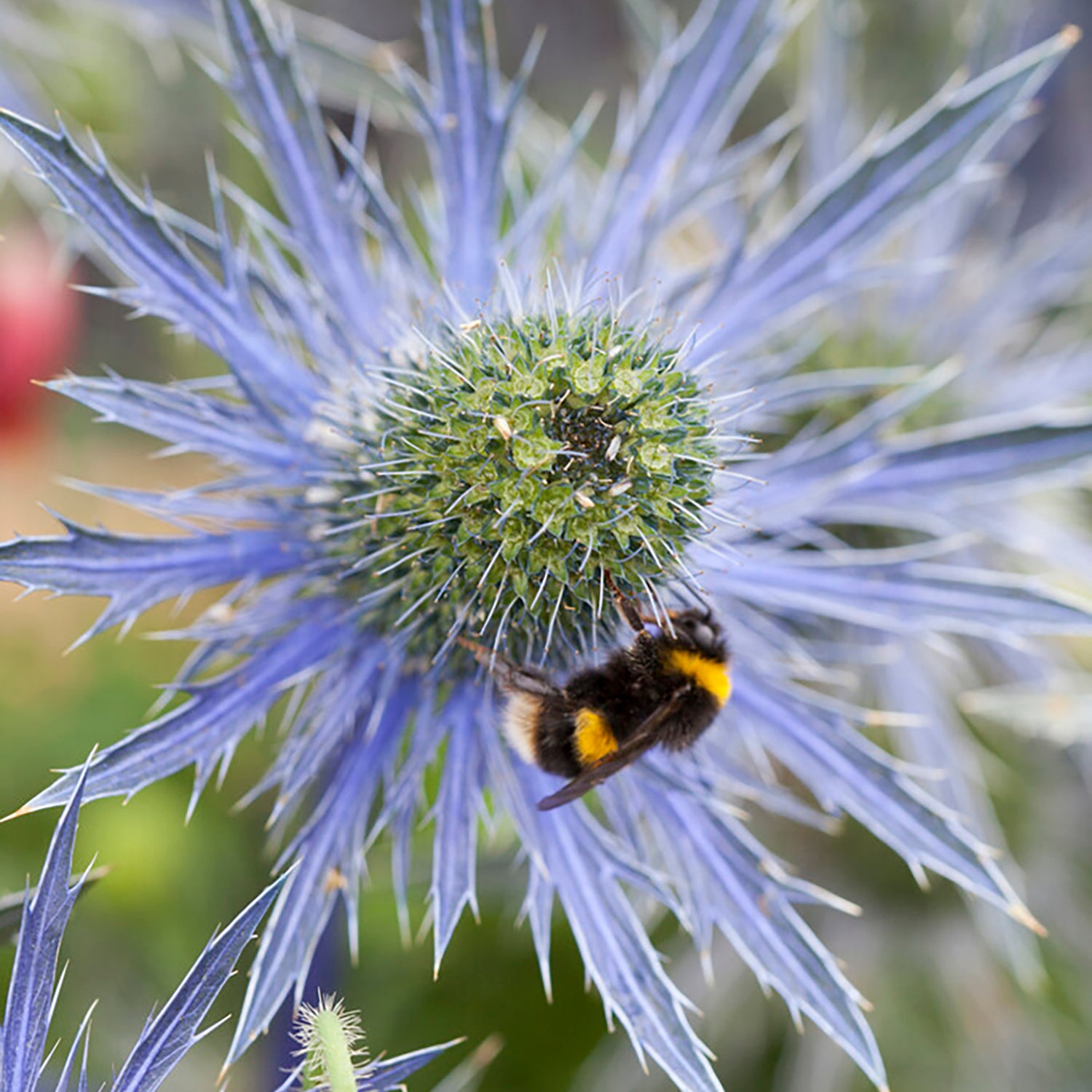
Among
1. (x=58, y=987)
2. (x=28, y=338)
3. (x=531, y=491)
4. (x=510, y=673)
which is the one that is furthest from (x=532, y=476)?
(x=28, y=338)

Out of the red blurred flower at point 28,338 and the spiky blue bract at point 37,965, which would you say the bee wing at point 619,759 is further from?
the red blurred flower at point 28,338

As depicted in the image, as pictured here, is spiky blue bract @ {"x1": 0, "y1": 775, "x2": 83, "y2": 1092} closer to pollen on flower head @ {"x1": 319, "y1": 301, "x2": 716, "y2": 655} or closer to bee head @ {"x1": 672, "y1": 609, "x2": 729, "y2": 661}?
pollen on flower head @ {"x1": 319, "y1": 301, "x2": 716, "y2": 655}

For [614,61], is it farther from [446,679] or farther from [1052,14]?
[446,679]

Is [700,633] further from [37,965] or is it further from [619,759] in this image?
[37,965]

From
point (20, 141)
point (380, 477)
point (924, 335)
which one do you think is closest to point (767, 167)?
point (924, 335)

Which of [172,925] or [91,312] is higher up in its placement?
[91,312]

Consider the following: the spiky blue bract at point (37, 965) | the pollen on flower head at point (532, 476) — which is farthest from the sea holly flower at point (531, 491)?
the spiky blue bract at point (37, 965)
